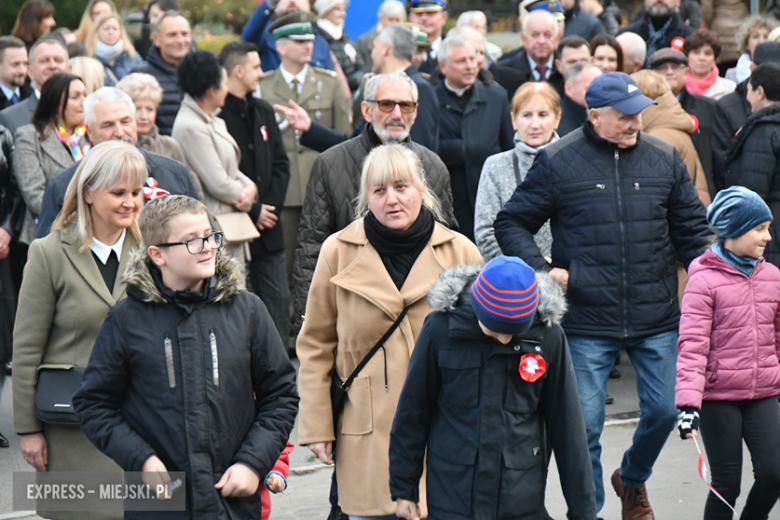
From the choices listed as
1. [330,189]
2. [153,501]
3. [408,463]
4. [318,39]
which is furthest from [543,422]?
[318,39]

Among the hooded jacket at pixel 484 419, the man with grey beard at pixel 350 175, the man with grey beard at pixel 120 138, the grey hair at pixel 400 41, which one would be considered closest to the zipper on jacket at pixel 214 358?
the hooded jacket at pixel 484 419

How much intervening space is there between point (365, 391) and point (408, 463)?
565mm

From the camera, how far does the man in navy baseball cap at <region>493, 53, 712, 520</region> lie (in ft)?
16.1

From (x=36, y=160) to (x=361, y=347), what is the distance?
11.2 ft

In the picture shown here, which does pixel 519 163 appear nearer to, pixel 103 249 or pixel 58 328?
pixel 103 249

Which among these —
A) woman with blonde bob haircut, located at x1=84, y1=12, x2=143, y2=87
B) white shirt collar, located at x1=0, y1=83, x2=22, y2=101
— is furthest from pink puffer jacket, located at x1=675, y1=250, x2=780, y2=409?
woman with blonde bob haircut, located at x1=84, y1=12, x2=143, y2=87

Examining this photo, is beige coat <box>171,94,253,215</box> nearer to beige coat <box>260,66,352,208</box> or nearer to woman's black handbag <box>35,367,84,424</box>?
beige coat <box>260,66,352,208</box>

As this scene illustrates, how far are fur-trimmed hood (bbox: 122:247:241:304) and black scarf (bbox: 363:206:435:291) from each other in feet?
2.36

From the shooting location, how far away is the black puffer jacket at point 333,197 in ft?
17.4

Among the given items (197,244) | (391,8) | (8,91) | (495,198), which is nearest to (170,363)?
(197,244)

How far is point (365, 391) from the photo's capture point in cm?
405

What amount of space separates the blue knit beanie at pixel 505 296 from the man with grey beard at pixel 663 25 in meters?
8.68

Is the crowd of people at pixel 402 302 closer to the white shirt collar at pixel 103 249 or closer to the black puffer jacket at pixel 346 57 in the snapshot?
the white shirt collar at pixel 103 249

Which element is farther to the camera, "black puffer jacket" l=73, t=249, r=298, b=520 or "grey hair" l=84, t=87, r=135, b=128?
"grey hair" l=84, t=87, r=135, b=128
